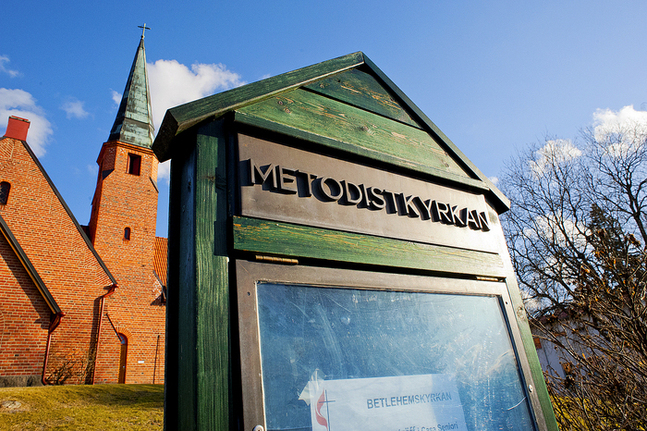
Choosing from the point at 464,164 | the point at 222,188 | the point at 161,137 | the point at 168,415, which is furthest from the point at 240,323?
the point at 464,164

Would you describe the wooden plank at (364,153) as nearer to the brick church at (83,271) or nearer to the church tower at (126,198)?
the brick church at (83,271)

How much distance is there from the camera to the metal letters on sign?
5.67 ft

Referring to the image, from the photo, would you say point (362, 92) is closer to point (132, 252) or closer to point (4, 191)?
point (4, 191)

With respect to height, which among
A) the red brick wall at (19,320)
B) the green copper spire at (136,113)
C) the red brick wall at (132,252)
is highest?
the green copper spire at (136,113)

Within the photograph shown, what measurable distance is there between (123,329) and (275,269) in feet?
51.9

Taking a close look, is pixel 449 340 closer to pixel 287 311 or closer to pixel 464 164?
pixel 287 311

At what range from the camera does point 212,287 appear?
140cm

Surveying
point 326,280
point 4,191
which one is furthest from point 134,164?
point 326,280

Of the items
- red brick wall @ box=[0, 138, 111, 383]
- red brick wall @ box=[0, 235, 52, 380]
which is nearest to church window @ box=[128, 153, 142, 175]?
red brick wall @ box=[0, 138, 111, 383]

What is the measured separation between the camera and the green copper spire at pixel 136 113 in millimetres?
18422

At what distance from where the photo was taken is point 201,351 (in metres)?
1.30

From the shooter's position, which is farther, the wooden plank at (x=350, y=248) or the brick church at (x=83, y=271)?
the brick church at (x=83, y=271)

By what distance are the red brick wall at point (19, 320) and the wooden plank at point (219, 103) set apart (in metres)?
11.6

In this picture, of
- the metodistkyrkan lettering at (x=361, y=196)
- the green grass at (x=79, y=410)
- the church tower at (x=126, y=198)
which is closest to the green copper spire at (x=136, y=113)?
the church tower at (x=126, y=198)
